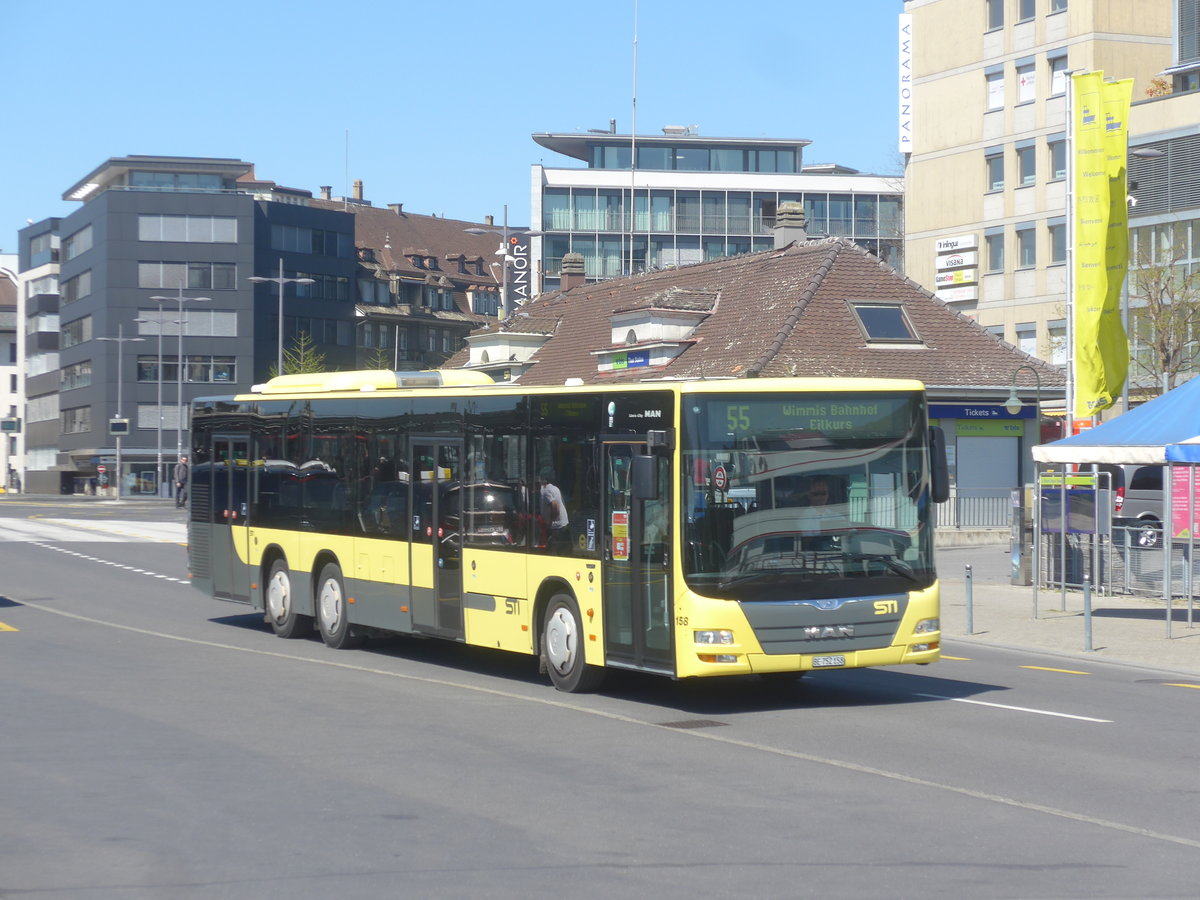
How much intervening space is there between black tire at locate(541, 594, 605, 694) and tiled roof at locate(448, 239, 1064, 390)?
83.3 feet

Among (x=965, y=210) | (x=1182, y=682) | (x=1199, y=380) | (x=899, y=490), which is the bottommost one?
(x=1182, y=682)

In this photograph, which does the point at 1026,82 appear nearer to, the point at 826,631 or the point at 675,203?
the point at 675,203

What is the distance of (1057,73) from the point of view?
204ft

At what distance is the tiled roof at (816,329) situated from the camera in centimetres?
4228

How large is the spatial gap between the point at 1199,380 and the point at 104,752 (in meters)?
17.2

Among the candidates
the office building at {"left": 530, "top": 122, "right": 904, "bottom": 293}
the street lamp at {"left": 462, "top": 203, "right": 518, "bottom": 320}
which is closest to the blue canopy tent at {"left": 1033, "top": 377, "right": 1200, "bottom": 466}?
the street lamp at {"left": 462, "top": 203, "right": 518, "bottom": 320}

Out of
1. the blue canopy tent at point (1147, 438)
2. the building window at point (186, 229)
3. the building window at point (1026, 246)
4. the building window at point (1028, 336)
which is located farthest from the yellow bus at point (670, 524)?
the building window at point (186, 229)

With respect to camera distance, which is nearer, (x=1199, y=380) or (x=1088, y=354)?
(x=1199, y=380)

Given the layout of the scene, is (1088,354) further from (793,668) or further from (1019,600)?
(793,668)

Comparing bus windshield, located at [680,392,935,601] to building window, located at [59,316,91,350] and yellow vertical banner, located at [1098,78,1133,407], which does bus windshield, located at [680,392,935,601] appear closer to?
yellow vertical banner, located at [1098,78,1133,407]

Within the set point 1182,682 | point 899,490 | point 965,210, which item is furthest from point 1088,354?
point 965,210

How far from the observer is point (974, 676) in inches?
641

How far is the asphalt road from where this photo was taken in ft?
24.4

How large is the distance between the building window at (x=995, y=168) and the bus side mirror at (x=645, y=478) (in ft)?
181
